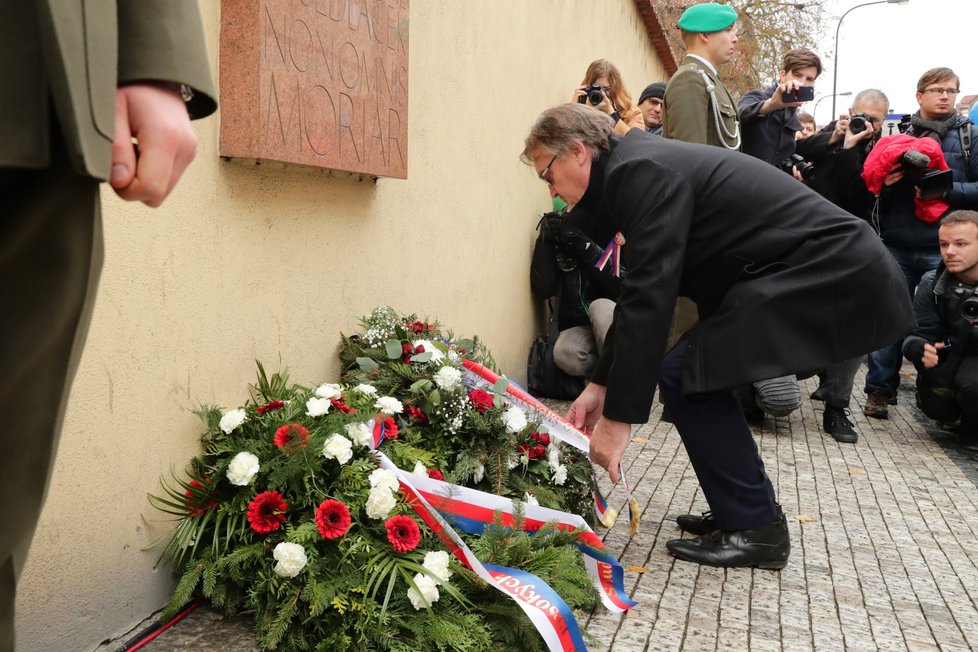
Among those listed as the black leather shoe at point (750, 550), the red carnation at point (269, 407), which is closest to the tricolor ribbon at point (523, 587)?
the red carnation at point (269, 407)

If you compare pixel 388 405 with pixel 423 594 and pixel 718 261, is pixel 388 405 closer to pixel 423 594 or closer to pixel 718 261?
pixel 423 594

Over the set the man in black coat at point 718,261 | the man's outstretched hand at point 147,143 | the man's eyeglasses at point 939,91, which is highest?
the man's eyeglasses at point 939,91

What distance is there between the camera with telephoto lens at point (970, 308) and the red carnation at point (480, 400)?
343cm

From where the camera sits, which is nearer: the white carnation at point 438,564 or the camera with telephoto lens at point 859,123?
the white carnation at point 438,564

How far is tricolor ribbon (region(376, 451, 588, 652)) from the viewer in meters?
2.50

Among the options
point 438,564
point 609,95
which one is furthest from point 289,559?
point 609,95

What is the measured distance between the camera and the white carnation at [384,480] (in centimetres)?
270

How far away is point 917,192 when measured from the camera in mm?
6262

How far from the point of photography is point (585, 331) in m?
6.38

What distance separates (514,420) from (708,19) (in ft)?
8.96

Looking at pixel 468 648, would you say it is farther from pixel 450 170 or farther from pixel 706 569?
pixel 450 170

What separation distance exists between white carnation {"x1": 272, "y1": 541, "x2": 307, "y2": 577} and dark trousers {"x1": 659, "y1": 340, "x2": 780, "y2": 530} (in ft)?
4.92

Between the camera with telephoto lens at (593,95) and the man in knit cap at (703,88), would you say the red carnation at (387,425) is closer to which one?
the man in knit cap at (703,88)

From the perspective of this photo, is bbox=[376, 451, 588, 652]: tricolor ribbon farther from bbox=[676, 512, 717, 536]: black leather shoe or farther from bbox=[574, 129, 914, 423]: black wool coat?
bbox=[676, 512, 717, 536]: black leather shoe
